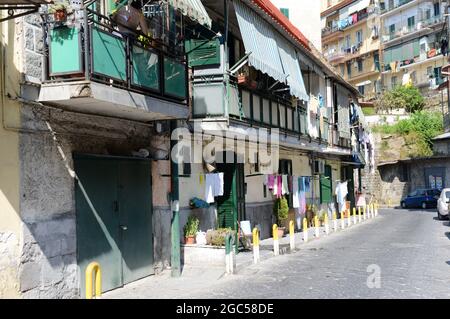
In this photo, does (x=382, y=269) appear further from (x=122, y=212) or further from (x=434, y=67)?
(x=434, y=67)

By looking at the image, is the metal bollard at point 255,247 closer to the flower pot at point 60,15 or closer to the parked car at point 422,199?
the flower pot at point 60,15

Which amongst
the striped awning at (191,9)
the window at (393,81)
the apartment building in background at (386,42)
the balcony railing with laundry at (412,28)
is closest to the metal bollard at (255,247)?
the striped awning at (191,9)

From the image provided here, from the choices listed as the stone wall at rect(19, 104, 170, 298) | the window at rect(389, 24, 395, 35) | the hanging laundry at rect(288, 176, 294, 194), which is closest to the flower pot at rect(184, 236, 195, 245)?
the stone wall at rect(19, 104, 170, 298)

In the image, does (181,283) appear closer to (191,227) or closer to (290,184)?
(191,227)

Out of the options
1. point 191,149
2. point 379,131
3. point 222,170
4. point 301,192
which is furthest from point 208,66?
point 379,131

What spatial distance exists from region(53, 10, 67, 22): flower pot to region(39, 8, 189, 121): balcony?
0.30 feet

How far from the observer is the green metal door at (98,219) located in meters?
9.34

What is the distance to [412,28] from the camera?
5884 centimetres

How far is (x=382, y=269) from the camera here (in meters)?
11.6

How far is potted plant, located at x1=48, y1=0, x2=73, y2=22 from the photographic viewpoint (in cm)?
801

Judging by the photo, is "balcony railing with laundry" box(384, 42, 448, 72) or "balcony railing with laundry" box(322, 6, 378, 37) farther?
"balcony railing with laundry" box(322, 6, 378, 37)

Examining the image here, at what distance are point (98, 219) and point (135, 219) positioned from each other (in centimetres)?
136

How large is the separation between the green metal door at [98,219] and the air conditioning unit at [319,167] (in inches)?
682

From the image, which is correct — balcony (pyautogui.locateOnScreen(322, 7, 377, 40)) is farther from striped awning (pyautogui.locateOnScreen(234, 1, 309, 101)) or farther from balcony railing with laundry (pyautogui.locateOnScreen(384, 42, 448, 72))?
striped awning (pyautogui.locateOnScreen(234, 1, 309, 101))
